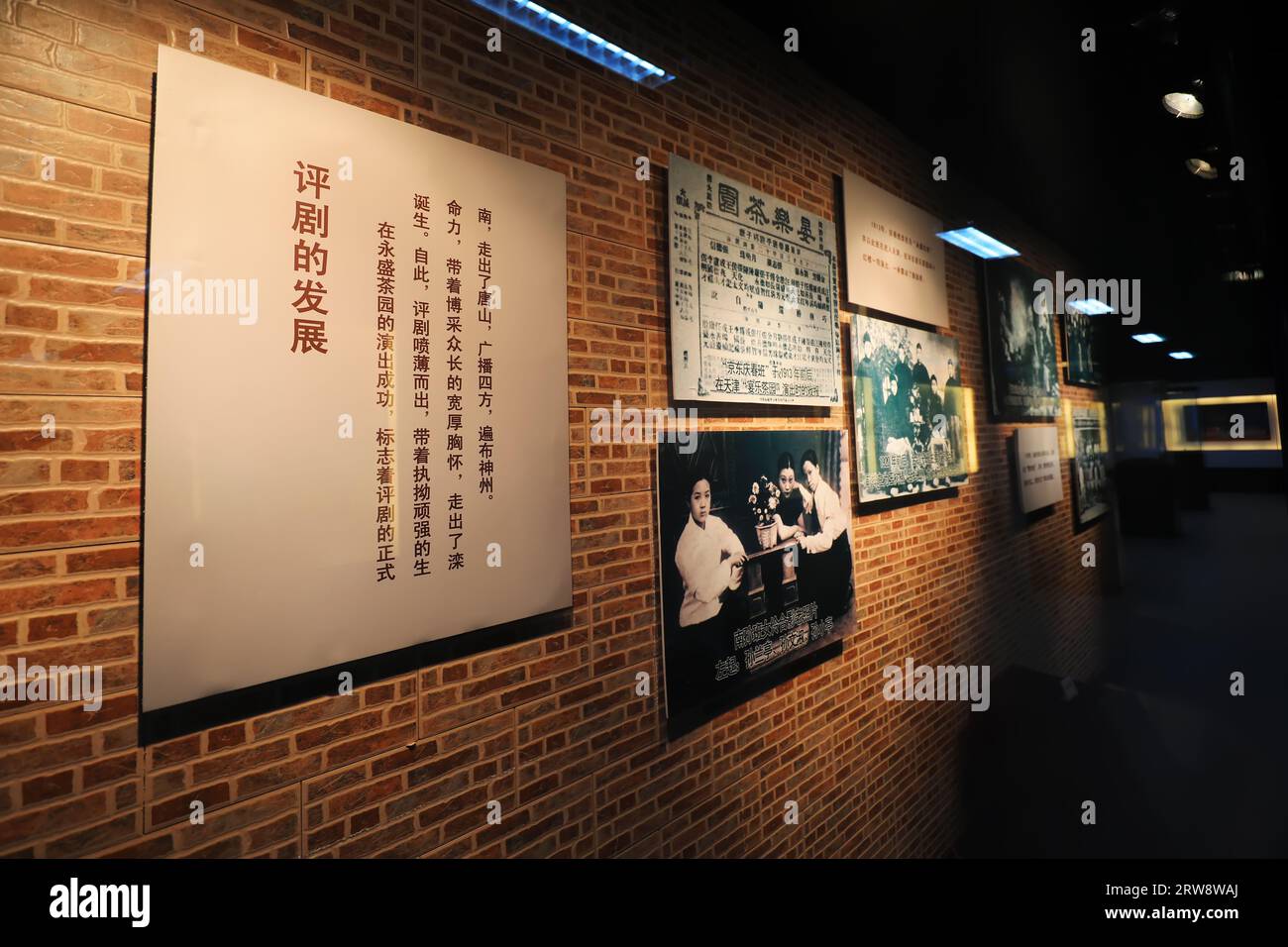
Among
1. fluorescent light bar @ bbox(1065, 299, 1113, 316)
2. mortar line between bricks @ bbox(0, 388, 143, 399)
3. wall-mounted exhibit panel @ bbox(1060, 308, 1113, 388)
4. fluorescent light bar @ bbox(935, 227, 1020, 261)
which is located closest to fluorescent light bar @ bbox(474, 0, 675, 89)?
mortar line between bricks @ bbox(0, 388, 143, 399)

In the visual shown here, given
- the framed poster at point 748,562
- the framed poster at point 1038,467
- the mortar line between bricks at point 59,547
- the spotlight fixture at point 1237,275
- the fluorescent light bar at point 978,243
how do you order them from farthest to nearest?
the spotlight fixture at point 1237,275 → the framed poster at point 1038,467 → the fluorescent light bar at point 978,243 → the framed poster at point 748,562 → the mortar line between bricks at point 59,547

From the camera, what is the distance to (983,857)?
11.3 feet

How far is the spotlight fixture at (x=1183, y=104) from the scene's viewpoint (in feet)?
9.84

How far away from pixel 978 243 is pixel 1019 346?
0.96 metres

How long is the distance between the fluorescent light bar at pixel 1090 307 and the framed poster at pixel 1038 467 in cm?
140

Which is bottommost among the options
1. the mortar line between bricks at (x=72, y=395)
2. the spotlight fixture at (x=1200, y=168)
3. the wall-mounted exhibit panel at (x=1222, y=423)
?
the mortar line between bricks at (x=72, y=395)

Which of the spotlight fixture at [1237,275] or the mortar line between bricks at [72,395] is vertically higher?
the spotlight fixture at [1237,275]

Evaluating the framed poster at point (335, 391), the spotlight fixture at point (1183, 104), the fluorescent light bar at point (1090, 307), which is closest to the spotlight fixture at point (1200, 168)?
the spotlight fixture at point (1183, 104)

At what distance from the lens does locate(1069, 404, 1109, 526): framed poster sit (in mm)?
5426

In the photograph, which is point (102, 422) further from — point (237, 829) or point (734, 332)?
point (734, 332)

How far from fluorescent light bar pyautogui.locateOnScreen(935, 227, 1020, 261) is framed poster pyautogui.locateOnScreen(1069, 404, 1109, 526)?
1.91 metres

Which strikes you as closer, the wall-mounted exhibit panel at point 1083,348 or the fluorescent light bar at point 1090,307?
the wall-mounted exhibit panel at point 1083,348

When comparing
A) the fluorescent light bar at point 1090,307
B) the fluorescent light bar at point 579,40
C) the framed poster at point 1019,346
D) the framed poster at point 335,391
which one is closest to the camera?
the framed poster at point 335,391

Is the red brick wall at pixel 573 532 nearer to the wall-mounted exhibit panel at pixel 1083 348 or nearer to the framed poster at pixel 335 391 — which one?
the framed poster at pixel 335 391
